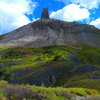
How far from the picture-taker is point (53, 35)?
90688 mm

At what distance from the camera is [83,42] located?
85000 mm

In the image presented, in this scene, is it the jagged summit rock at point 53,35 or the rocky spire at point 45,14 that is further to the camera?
the rocky spire at point 45,14

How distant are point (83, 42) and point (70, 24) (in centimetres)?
3061

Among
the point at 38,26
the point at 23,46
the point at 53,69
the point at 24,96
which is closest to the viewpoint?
the point at 24,96

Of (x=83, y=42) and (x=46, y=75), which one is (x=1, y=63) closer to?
(x=46, y=75)

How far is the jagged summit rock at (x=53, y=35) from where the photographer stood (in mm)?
81100

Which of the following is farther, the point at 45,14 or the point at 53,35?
the point at 45,14

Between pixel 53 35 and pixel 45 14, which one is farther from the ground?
pixel 45 14

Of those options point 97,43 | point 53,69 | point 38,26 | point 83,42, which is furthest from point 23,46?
point 97,43

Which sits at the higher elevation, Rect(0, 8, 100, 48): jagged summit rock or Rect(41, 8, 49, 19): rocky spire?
Rect(41, 8, 49, 19): rocky spire

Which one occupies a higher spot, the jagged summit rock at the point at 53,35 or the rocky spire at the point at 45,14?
the rocky spire at the point at 45,14

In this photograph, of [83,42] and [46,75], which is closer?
[46,75]

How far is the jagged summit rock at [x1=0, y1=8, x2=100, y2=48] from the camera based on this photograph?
266 feet

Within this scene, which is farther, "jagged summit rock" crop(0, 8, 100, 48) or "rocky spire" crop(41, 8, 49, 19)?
"rocky spire" crop(41, 8, 49, 19)
